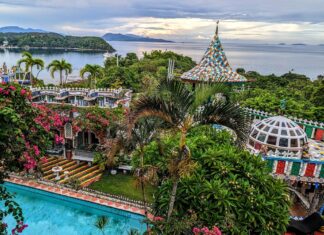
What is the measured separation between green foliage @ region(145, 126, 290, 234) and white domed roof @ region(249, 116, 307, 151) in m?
4.85

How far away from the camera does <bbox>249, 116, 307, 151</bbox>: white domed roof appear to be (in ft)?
38.3

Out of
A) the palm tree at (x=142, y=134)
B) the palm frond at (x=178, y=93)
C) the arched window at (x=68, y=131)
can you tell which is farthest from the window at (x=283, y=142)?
the arched window at (x=68, y=131)

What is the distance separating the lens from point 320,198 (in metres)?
12.2

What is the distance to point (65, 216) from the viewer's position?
37.7 feet

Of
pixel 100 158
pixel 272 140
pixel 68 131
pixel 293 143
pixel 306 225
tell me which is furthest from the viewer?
pixel 68 131

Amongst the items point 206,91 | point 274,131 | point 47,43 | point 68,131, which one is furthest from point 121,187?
point 47,43

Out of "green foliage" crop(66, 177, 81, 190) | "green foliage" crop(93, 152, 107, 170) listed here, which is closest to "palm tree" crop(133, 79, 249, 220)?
"green foliage" crop(66, 177, 81, 190)

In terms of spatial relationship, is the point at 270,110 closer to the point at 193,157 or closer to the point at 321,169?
the point at 321,169

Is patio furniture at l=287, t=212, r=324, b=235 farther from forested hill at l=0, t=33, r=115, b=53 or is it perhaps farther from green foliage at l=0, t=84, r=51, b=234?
forested hill at l=0, t=33, r=115, b=53

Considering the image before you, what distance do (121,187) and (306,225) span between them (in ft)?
27.0

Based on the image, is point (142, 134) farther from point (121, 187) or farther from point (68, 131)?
point (68, 131)

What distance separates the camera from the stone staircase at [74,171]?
45.0 feet

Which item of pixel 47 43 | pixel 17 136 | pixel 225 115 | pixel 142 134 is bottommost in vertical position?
pixel 142 134

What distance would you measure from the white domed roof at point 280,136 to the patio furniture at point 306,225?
9.48 ft
